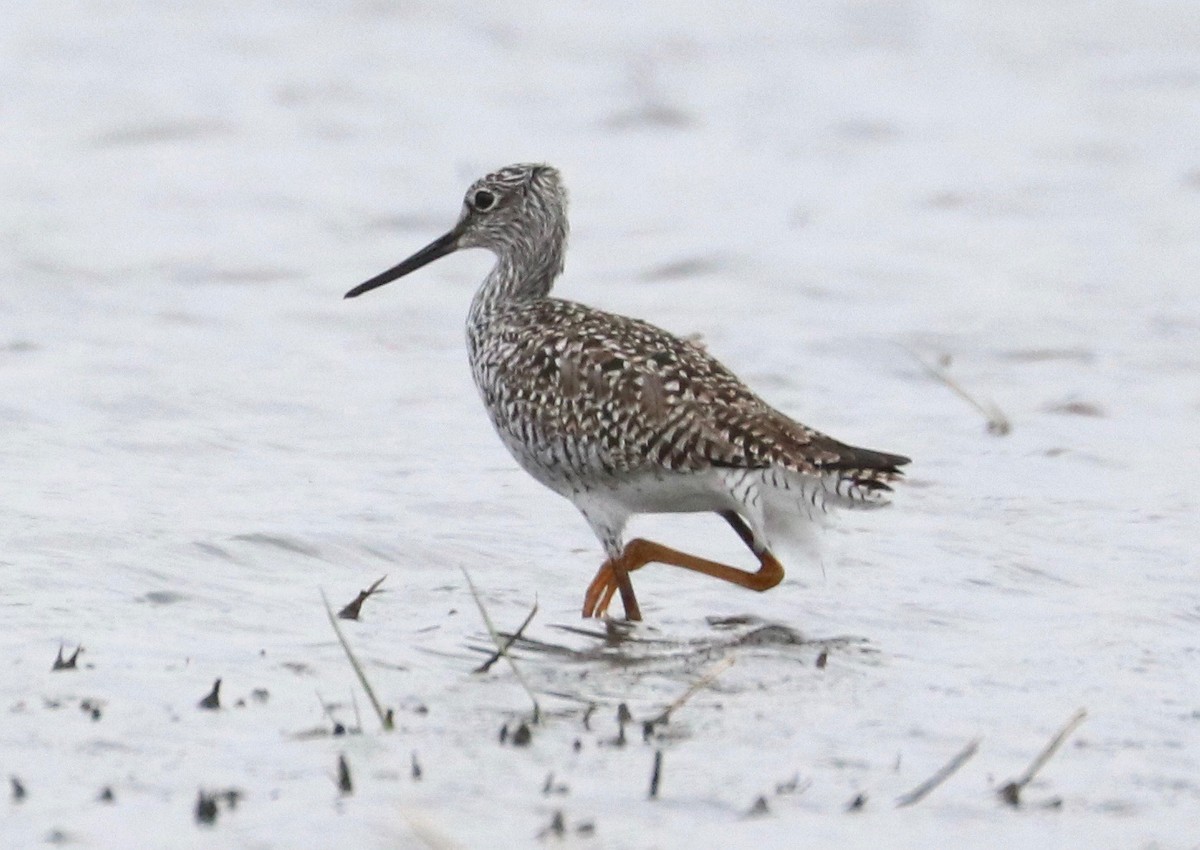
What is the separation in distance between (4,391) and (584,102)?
7.46m

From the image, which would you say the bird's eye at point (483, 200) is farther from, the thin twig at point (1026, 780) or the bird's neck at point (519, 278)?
the thin twig at point (1026, 780)

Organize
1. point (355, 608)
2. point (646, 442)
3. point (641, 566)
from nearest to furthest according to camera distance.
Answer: point (355, 608) < point (646, 442) < point (641, 566)

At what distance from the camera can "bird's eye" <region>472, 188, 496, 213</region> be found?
931 centimetres

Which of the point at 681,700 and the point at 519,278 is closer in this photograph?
the point at 681,700

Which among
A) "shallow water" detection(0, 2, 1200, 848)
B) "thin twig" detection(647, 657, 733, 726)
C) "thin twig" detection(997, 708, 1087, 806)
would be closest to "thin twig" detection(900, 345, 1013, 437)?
"shallow water" detection(0, 2, 1200, 848)

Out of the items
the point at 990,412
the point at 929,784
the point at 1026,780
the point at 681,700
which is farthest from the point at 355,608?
the point at 990,412

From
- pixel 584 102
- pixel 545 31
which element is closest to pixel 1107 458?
pixel 584 102

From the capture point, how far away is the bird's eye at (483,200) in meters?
9.31

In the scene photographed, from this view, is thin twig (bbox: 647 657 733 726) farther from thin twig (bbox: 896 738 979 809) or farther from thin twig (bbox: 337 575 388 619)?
thin twig (bbox: 337 575 388 619)

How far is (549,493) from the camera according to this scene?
9617 millimetres

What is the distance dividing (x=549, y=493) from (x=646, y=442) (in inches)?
71.3

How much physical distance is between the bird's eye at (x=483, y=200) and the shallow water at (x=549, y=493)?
112 centimetres

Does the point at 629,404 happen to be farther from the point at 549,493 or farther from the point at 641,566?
the point at 549,493

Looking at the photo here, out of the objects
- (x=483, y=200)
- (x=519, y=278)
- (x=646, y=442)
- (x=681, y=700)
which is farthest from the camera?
(x=483, y=200)
